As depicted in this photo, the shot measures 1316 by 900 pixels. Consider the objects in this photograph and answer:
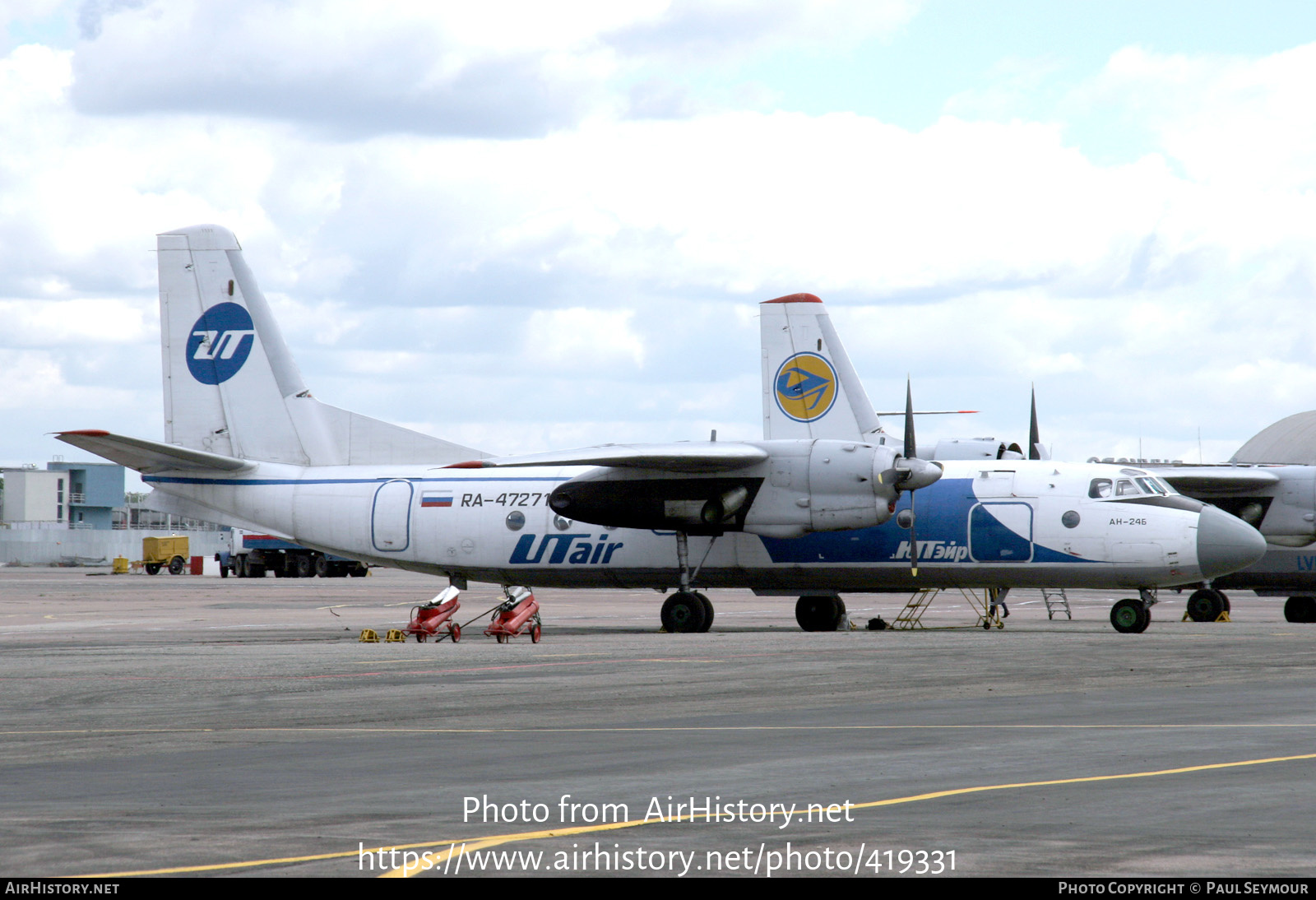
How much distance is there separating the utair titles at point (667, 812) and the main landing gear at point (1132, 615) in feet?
68.1

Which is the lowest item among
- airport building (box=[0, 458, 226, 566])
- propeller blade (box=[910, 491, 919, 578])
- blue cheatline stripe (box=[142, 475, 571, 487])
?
airport building (box=[0, 458, 226, 566])

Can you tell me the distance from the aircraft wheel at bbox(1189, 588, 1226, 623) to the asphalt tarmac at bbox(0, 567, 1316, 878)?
35.4 feet

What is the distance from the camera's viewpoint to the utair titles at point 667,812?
8.07 m

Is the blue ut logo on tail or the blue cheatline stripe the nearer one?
the blue cheatline stripe

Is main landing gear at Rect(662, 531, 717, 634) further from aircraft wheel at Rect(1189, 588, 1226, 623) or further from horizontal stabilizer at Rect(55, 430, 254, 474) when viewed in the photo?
aircraft wheel at Rect(1189, 588, 1226, 623)

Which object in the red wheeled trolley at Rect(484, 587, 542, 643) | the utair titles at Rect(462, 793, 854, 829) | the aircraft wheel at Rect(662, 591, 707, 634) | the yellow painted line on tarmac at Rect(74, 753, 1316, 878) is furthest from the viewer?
the aircraft wheel at Rect(662, 591, 707, 634)

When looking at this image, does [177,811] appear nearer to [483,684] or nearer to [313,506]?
[483,684]

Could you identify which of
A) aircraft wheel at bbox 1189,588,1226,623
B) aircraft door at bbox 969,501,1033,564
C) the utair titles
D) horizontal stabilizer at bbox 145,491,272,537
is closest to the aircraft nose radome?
aircraft door at bbox 969,501,1033,564

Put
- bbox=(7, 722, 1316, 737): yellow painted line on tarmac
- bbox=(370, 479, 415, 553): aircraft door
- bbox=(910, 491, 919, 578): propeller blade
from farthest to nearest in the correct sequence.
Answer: bbox=(370, 479, 415, 553): aircraft door < bbox=(910, 491, 919, 578): propeller blade < bbox=(7, 722, 1316, 737): yellow painted line on tarmac

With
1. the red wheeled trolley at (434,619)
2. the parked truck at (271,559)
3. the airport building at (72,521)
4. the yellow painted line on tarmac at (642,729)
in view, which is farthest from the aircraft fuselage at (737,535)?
the airport building at (72,521)

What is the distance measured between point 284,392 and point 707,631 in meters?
10.9

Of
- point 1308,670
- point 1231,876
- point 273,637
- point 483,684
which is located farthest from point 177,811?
point 273,637

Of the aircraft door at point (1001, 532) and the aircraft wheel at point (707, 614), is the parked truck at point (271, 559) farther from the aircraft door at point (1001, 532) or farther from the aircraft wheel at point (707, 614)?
the aircraft door at point (1001, 532)

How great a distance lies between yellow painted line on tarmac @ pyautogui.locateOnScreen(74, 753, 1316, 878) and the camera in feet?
22.1
